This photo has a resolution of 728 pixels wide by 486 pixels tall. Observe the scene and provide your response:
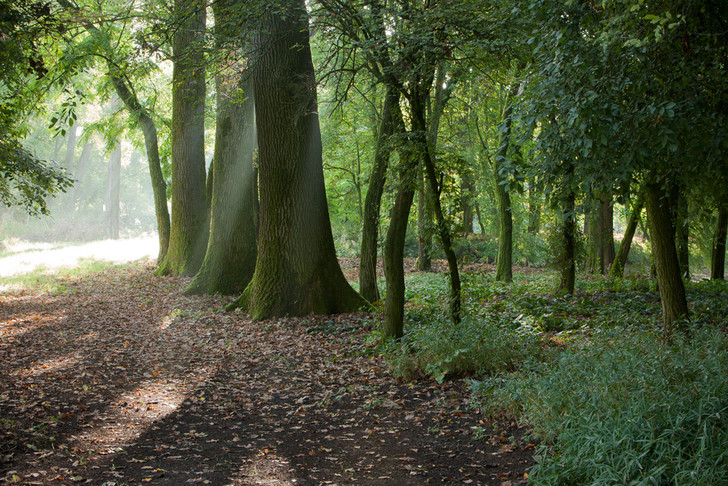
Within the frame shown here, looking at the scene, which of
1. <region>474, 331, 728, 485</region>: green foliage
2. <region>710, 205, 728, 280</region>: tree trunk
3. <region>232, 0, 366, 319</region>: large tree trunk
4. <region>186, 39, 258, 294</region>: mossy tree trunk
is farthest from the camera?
<region>186, 39, 258, 294</region>: mossy tree trunk

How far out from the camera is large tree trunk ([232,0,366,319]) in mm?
9672

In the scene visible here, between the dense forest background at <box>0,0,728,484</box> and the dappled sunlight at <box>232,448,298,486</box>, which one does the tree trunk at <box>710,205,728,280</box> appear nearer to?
the dense forest background at <box>0,0,728,484</box>

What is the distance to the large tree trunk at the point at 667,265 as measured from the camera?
6.20m

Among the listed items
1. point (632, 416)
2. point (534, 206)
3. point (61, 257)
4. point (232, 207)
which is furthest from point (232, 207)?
point (61, 257)

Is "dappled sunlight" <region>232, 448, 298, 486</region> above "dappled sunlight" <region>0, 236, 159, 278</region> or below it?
below

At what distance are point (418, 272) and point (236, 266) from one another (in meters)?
8.19

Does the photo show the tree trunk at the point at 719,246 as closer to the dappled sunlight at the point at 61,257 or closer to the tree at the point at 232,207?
the tree at the point at 232,207

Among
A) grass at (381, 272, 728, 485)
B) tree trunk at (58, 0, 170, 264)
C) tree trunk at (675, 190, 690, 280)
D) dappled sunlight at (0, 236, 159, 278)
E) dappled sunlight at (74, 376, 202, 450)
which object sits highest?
tree trunk at (58, 0, 170, 264)

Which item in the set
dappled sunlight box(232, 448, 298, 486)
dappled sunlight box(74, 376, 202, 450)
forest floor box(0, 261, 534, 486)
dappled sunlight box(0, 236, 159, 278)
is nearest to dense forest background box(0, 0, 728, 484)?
forest floor box(0, 261, 534, 486)

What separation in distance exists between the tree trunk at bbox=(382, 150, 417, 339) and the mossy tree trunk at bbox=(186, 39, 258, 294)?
20.3ft

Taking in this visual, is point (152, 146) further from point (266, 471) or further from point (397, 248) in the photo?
point (266, 471)

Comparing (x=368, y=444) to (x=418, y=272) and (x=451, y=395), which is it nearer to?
(x=451, y=395)

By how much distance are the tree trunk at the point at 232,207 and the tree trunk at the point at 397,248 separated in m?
6.18

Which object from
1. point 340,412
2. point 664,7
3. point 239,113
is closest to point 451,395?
point 340,412
